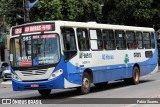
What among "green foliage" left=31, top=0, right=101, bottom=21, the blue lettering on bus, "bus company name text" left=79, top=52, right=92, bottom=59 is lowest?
the blue lettering on bus

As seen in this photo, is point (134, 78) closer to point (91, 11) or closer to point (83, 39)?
point (83, 39)

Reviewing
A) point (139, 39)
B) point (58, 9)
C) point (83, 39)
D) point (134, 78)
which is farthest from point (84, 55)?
point (58, 9)

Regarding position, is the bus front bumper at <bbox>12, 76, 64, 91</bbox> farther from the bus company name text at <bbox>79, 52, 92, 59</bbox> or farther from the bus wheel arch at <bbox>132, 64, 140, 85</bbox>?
the bus wheel arch at <bbox>132, 64, 140, 85</bbox>

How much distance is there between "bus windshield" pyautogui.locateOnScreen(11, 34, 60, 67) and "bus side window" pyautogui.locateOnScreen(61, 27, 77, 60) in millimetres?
365

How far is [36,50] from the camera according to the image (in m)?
16.6

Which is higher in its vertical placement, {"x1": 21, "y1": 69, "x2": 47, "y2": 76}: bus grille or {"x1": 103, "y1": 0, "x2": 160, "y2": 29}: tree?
{"x1": 103, "y1": 0, "x2": 160, "y2": 29}: tree

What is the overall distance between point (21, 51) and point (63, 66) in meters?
1.86

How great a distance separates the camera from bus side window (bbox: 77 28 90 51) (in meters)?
17.5

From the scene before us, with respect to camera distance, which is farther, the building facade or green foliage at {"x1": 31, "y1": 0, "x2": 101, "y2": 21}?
the building facade

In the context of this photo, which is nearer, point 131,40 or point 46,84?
point 46,84

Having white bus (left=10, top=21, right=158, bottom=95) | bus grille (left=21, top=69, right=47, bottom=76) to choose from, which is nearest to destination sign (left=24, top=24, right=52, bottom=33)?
white bus (left=10, top=21, right=158, bottom=95)

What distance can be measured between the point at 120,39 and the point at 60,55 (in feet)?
17.4

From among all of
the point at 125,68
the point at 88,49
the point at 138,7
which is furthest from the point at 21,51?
the point at 138,7

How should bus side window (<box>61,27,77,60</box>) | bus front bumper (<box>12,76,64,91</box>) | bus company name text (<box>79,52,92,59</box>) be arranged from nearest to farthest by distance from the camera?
bus front bumper (<box>12,76,64,91</box>), bus side window (<box>61,27,77,60</box>), bus company name text (<box>79,52,92,59</box>)
